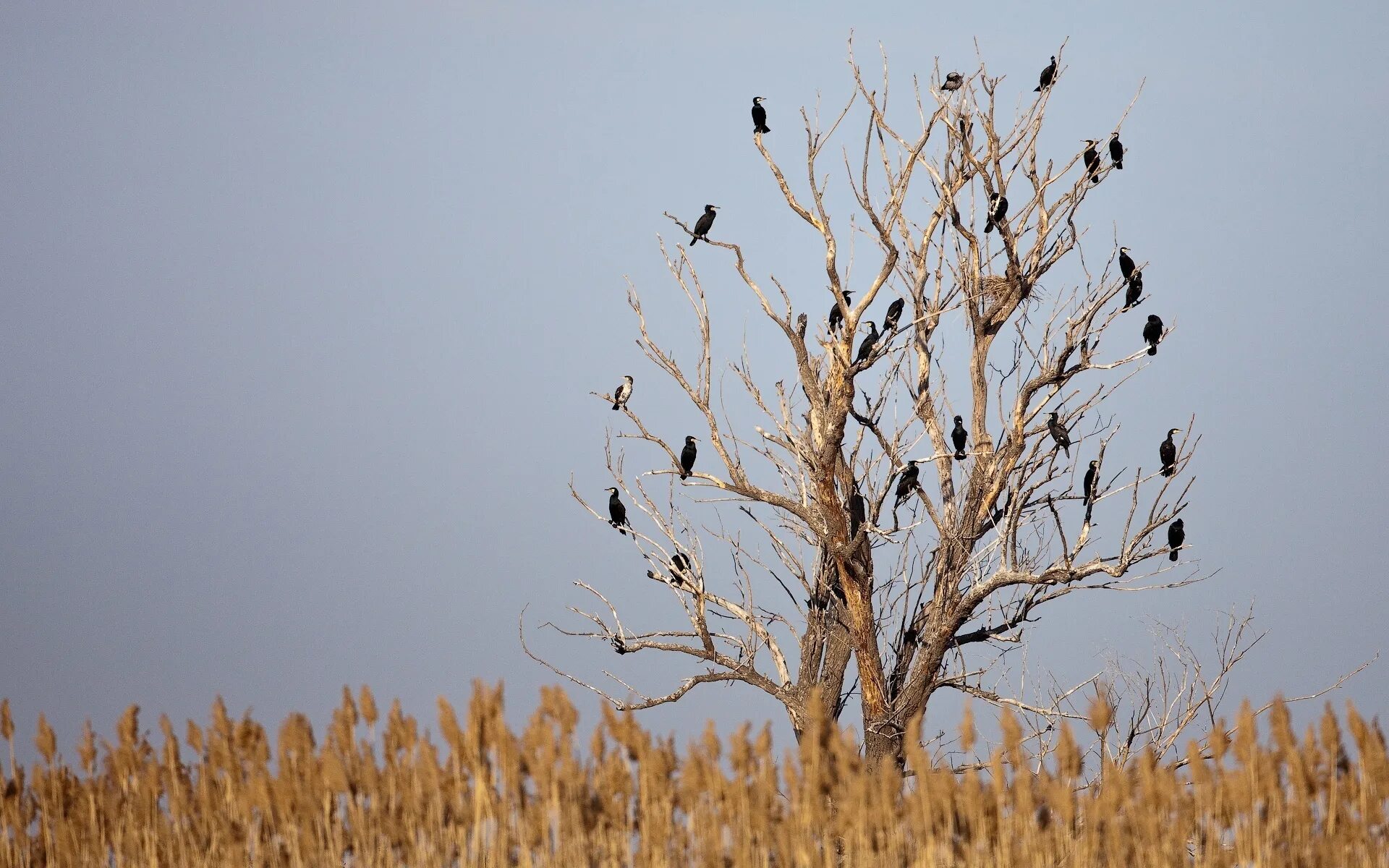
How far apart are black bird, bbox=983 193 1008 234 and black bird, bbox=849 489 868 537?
6.79ft

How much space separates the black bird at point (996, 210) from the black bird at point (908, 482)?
1710 mm

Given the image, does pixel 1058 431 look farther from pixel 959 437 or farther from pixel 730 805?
pixel 730 805

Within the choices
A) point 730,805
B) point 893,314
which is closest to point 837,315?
point 893,314

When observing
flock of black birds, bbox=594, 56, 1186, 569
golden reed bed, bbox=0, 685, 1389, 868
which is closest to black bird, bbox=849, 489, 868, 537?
flock of black birds, bbox=594, 56, 1186, 569

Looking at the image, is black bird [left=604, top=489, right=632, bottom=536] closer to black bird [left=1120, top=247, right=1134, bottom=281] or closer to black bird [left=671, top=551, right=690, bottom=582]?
black bird [left=671, top=551, right=690, bottom=582]

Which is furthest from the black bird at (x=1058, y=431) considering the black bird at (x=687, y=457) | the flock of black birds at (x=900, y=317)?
the black bird at (x=687, y=457)

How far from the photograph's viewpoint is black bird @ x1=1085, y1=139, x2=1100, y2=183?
1017 cm

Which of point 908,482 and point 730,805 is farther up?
point 908,482

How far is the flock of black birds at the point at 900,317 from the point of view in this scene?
31.5ft

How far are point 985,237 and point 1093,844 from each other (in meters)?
5.42

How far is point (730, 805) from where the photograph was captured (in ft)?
18.1

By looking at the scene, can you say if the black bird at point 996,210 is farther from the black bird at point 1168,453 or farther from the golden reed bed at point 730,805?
the golden reed bed at point 730,805

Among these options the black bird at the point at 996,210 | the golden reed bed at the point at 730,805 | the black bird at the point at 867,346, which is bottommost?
the golden reed bed at the point at 730,805

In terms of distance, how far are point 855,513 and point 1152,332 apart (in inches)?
97.5
